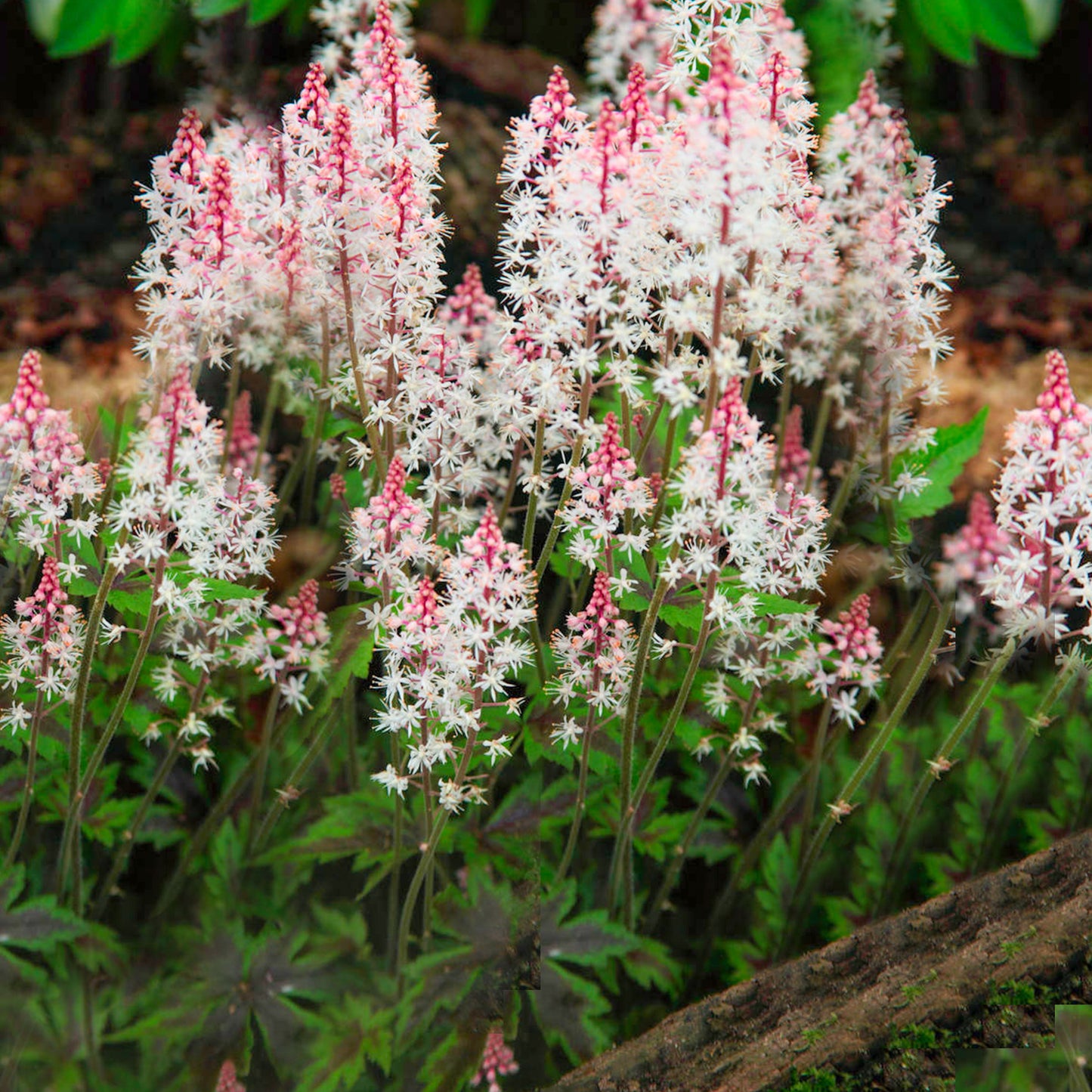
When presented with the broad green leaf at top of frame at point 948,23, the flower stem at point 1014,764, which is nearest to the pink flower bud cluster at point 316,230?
the broad green leaf at top of frame at point 948,23

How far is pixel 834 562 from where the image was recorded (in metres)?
1.31

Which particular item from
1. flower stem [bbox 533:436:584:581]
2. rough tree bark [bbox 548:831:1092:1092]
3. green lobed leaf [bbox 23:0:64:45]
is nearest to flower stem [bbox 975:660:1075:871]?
rough tree bark [bbox 548:831:1092:1092]

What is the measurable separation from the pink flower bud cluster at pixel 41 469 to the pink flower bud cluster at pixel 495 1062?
80cm

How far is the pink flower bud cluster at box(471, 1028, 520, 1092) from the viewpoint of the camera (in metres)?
1.30

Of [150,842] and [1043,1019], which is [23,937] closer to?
[150,842]

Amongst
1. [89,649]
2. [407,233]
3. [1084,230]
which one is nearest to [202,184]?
[407,233]

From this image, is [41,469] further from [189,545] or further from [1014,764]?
[1014,764]

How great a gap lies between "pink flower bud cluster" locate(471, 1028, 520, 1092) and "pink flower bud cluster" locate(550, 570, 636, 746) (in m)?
0.40

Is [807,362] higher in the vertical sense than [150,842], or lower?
higher

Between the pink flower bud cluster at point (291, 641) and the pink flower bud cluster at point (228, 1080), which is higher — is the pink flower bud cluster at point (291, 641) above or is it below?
above

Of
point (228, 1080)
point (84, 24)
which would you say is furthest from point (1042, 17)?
point (228, 1080)

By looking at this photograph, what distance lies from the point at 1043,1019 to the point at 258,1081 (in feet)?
3.19

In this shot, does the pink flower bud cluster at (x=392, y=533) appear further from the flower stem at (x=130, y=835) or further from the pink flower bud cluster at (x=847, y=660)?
the pink flower bud cluster at (x=847, y=660)

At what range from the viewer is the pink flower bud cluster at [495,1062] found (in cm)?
130
